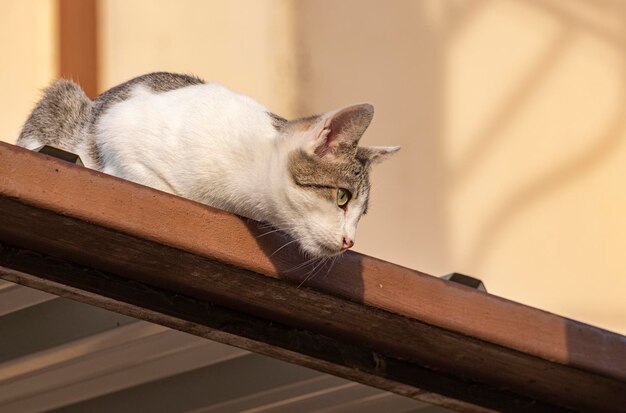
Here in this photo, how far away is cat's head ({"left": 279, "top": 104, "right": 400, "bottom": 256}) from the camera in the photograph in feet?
11.8

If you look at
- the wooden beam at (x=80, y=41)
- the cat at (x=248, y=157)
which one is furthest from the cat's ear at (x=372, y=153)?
the wooden beam at (x=80, y=41)

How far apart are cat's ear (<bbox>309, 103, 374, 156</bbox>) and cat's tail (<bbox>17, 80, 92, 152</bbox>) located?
934mm

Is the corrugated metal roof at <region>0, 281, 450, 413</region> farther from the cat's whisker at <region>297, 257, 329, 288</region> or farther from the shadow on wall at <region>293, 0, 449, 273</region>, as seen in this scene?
the shadow on wall at <region>293, 0, 449, 273</region>

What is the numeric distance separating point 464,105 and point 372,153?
75.6 inches

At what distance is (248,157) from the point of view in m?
3.80

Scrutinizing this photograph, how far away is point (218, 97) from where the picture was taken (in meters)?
3.95

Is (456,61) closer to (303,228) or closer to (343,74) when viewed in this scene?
(343,74)

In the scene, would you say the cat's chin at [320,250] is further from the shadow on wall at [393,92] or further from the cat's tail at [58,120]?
the shadow on wall at [393,92]

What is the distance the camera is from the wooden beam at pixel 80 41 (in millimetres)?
5551

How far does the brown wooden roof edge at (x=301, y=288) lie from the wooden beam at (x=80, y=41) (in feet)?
7.65

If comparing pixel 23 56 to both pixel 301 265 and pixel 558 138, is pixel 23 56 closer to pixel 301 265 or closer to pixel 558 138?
pixel 558 138

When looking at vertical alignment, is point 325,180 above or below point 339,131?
below

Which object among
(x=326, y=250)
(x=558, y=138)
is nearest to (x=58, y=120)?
(x=326, y=250)

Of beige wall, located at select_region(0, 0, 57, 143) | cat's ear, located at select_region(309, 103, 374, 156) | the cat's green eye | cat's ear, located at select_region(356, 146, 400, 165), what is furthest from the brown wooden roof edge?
beige wall, located at select_region(0, 0, 57, 143)
